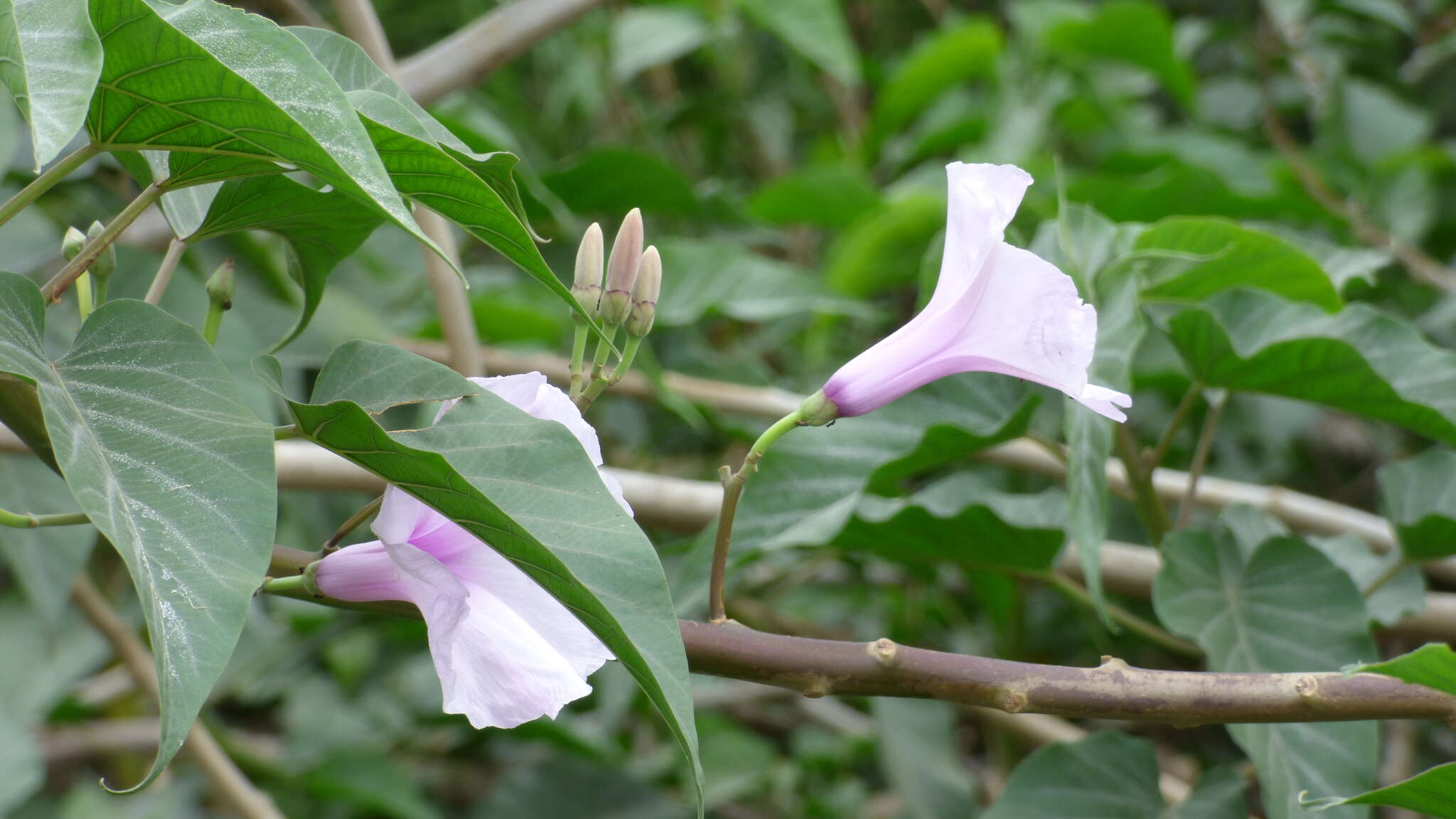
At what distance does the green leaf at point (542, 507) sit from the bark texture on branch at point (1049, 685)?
0.07m

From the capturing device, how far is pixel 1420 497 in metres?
0.69

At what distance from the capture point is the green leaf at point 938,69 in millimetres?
1402

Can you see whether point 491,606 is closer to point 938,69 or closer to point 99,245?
point 99,245

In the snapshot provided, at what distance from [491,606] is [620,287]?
14 cm

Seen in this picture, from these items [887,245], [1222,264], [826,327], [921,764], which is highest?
[1222,264]

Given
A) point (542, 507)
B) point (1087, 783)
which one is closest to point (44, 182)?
point (542, 507)

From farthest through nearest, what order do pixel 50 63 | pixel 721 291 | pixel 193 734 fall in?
pixel 721 291, pixel 193 734, pixel 50 63

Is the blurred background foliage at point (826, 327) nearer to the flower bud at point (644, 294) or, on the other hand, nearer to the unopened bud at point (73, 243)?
the flower bud at point (644, 294)

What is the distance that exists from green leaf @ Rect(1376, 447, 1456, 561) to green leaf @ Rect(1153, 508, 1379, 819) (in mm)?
83

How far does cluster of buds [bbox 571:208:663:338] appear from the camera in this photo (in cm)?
46

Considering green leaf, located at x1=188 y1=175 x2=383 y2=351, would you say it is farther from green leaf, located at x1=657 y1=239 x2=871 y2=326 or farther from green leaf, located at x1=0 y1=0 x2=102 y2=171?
green leaf, located at x1=657 y1=239 x2=871 y2=326

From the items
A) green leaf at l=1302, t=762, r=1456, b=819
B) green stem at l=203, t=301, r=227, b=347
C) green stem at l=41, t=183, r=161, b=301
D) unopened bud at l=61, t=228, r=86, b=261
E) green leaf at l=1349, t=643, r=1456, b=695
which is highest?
green stem at l=41, t=183, r=161, b=301

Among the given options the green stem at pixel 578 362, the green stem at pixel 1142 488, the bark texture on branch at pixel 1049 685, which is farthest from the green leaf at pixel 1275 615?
the green stem at pixel 578 362

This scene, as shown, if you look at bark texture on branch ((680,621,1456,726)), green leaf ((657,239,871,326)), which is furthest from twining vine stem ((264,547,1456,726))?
green leaf ((657,239,871,326))
